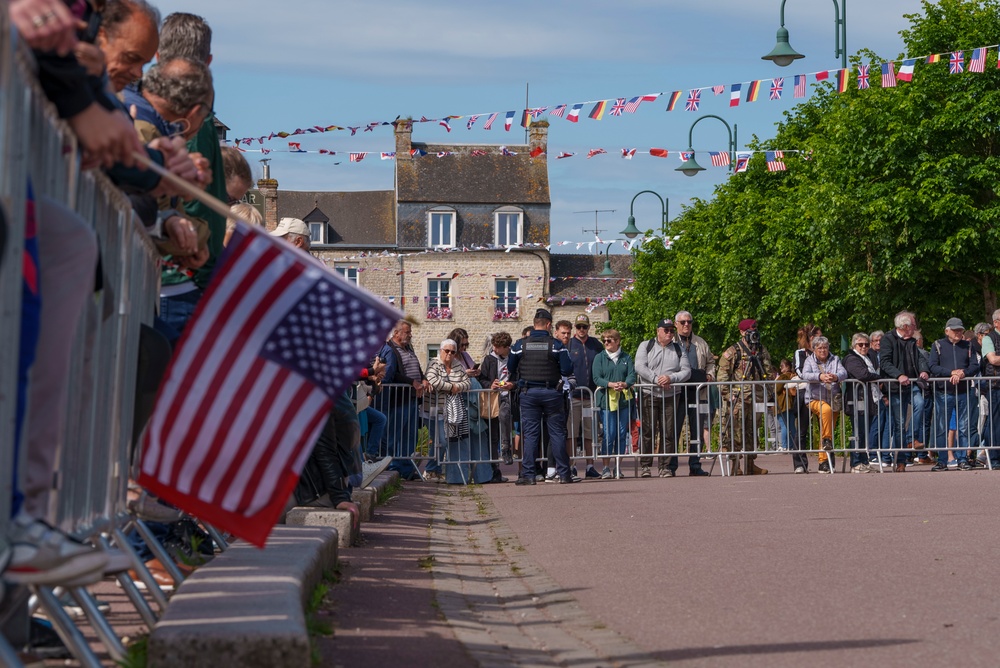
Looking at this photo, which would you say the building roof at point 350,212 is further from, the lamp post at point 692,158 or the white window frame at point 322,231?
the lamp post at point 692,158

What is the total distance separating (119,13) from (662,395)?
1419cm

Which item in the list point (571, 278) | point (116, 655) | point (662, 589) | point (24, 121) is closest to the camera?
point (24, 121)

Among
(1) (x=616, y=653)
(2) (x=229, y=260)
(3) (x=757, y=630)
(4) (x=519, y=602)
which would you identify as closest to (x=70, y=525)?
(2) (x=229, y=260)

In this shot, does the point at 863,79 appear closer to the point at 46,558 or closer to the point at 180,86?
the point at 180,86

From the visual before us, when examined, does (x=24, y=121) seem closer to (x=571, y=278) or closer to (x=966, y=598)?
(x=966, y=598)

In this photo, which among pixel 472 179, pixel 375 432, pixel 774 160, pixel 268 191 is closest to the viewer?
pixel 375 432

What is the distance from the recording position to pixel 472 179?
80000mm

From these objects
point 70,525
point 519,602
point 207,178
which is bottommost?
point 519,602

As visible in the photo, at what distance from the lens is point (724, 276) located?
44.4 m

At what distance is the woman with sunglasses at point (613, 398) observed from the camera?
63.4 ft

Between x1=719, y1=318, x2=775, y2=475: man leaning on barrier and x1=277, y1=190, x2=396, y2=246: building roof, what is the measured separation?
60410 mm

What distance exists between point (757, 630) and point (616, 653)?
0.72 metres

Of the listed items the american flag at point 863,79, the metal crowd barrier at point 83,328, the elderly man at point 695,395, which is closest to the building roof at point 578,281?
the american flag at point 863,79

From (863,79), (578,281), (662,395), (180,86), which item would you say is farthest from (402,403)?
(578,281)
